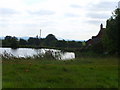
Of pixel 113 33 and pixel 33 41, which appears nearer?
pixel 113 33

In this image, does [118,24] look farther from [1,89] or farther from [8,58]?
[1,89]

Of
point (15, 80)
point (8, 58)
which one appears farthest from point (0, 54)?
point (15, 80)

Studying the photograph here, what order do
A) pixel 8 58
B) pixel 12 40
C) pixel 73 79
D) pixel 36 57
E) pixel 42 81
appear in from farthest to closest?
pixel 12 40
pixel 36 57
pixel 8 58
pixel 73 79
pixel 42 81

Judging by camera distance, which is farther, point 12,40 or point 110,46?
point 12,40

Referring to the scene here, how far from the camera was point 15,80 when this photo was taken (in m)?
7.93

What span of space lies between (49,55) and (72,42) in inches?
2336

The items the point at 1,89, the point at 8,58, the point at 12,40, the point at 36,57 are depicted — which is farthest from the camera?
the point at 12,40

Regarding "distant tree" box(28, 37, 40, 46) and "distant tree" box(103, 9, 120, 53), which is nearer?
"distant tree" box(103, 9, 120, 53)

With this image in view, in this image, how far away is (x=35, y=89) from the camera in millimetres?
6848

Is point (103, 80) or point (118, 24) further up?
point (118, 24)

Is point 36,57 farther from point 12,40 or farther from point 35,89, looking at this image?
point 12,40

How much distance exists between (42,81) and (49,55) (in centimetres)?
1120

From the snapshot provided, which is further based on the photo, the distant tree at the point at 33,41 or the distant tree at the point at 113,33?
the distant tree at the point at 33,41

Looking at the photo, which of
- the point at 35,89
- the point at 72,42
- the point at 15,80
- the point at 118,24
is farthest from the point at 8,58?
the point at 72,42
